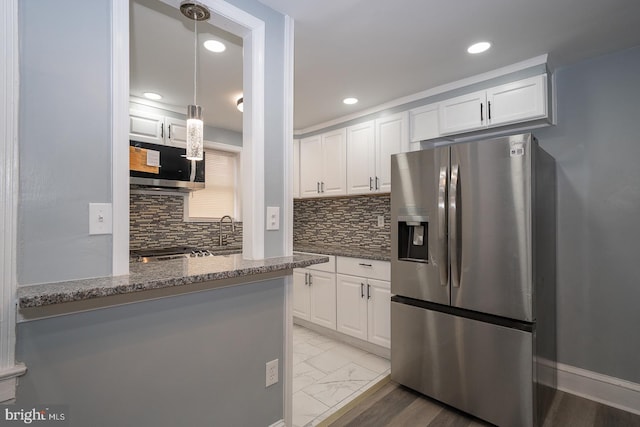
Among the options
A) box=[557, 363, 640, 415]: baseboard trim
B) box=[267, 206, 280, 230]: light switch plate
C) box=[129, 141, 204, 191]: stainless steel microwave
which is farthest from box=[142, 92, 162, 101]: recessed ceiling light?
box=[557, 363, 640, 415]: baseboard trim

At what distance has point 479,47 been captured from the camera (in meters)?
2.13

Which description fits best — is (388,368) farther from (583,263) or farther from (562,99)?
(562,99)

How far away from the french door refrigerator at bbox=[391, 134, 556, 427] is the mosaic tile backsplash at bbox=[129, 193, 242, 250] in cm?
241

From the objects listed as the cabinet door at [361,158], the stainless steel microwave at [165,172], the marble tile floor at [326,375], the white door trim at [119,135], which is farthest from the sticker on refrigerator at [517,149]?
the stainless steel microwave at [165,172]

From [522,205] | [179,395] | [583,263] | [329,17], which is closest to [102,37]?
[329,17]

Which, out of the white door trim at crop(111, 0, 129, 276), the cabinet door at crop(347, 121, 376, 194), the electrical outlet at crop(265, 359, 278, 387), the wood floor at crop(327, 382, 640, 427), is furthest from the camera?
the cabinet door at crop(347, 121, 376, 194)

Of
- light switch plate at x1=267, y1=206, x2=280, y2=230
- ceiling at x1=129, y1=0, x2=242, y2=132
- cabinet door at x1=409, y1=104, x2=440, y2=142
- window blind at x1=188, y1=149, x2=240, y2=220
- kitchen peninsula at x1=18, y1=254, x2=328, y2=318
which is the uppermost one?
ceiling at x1=129, y1=0, x2=242, y2=132

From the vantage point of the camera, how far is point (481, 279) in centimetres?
205

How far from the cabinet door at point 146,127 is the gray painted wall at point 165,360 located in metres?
2.40

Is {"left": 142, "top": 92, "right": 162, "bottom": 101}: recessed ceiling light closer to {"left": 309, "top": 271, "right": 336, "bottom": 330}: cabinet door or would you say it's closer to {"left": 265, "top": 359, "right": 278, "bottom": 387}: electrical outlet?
{"left": 309, "top": 271, "right": 336, "bottom": 330}: cabinet door

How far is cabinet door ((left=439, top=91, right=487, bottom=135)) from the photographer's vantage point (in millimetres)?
→ 2537

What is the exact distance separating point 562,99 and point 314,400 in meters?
2.85

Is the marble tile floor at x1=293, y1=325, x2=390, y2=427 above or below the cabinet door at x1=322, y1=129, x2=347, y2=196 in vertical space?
below

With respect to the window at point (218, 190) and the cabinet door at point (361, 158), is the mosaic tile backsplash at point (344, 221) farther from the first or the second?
the window at point (218, 190)
